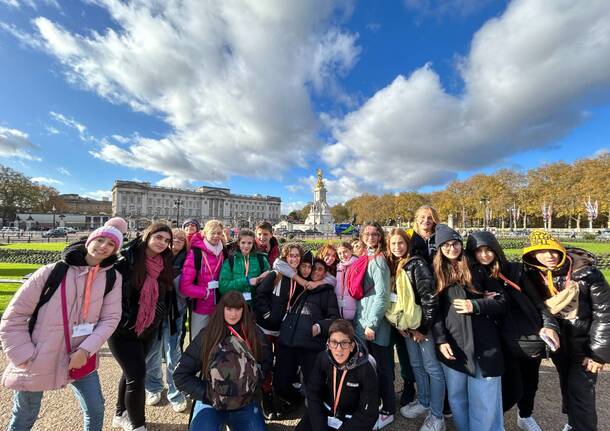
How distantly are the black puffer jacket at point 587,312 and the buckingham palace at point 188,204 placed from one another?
71.3m

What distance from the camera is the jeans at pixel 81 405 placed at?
2346 millimetres

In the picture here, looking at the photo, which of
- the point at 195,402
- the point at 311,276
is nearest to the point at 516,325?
the point at 311,276

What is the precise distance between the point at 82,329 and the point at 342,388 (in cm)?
231

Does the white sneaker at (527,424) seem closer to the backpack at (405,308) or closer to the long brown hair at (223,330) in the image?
the backpack at (405,308)

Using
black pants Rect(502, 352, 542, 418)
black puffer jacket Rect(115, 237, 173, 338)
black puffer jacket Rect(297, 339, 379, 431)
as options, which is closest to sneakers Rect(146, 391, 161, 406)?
black puffer jacket Rect(115, 237, 173, 338)

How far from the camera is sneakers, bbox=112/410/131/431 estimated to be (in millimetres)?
2978

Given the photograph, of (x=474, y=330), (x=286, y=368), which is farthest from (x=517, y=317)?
(x=286, y=368)

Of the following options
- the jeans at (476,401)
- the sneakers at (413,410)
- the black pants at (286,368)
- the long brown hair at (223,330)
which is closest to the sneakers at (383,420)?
the sneakers at (413,410)

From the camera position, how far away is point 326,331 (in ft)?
10.6

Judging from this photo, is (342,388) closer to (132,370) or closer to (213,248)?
(132,370)

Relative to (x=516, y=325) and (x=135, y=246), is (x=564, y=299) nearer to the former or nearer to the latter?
(x=516, y=325)

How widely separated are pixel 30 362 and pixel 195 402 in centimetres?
134

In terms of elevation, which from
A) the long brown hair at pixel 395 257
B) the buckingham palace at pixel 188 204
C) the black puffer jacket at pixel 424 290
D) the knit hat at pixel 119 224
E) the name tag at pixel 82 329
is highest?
the buckingham palace at pixel 188 204

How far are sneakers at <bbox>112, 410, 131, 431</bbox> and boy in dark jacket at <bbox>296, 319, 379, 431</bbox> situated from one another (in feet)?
5.87
